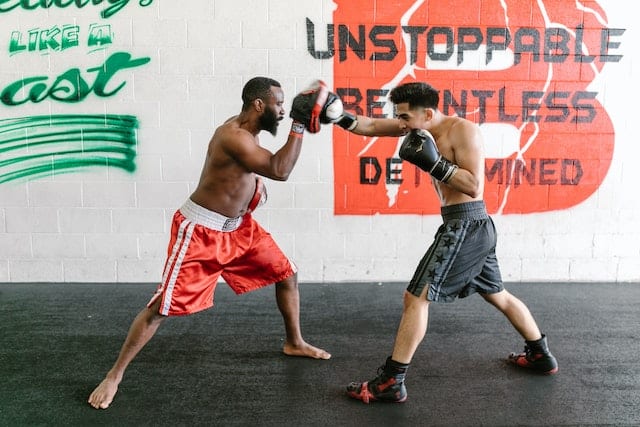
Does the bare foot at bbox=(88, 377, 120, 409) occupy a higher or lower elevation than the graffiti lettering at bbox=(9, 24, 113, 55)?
lower

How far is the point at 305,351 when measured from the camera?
2834 millimetres

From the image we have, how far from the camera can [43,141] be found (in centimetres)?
406

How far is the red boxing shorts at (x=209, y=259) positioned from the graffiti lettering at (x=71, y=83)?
6.31 ft

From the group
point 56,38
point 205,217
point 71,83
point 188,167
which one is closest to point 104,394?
point 205,217

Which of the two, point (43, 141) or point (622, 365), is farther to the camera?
point (43, 141)

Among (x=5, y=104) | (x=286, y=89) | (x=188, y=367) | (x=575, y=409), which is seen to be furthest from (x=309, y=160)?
(x=575, y=409)

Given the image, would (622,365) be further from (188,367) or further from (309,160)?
(309,160)

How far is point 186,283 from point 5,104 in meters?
2.56

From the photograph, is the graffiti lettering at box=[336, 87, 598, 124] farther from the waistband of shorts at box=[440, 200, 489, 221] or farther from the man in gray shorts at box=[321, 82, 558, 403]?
the waistband of shorts at box=[440, 200, 489, 221]

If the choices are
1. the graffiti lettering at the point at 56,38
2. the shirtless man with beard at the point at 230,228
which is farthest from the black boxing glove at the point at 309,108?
the graffiti lettering at the point at 56,38

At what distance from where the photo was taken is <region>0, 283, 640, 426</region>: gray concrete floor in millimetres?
2248

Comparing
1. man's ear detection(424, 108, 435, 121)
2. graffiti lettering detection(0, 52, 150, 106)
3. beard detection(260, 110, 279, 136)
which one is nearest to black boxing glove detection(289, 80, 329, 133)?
beard detection(260, 110, 279, 136)

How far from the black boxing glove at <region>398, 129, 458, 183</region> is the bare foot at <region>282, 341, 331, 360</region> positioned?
112 centimetres

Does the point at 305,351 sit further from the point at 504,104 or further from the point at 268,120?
the point at 504,104
